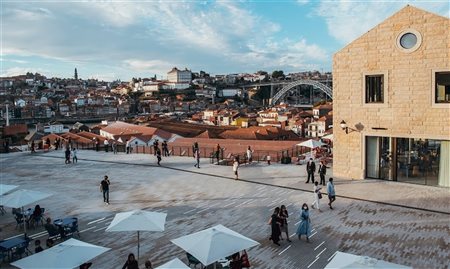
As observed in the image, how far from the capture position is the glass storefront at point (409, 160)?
17.2m

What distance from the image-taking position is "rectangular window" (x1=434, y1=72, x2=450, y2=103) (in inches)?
664

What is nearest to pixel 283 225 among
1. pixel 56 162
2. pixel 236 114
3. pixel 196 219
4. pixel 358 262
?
pixel 196 219

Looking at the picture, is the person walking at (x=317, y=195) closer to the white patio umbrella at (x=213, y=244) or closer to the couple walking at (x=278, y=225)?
the couple walking at (x=278, y=225)

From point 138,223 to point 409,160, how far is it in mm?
12959

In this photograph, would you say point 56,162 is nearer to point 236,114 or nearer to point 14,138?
point 14,138

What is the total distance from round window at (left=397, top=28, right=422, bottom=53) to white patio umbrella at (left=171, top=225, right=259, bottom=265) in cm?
1268

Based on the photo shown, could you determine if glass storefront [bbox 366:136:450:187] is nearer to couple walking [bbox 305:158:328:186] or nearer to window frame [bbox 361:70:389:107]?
window frame [bbox 361:70:389:107]

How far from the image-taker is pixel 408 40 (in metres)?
17.5

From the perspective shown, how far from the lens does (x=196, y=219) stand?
1427cm

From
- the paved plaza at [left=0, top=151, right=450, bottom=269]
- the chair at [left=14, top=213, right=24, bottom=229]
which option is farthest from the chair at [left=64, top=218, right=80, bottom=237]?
the chair at [left=14, top=213, right=24, bottom=229]

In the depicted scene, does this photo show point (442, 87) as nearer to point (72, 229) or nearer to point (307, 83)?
point (72, 229)

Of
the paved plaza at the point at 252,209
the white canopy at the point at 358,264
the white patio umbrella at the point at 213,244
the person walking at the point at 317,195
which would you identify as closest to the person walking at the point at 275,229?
the paved plaza at the point at 252,209

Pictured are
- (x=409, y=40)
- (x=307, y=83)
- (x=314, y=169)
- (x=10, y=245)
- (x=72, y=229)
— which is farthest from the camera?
(x=307, y=83)

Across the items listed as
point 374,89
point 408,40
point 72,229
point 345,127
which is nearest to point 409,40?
point 408,40
